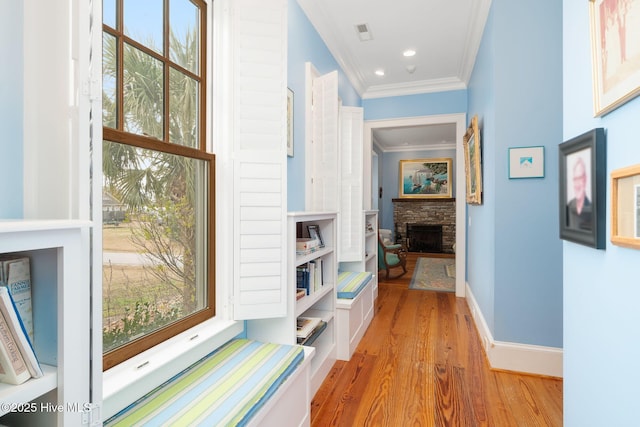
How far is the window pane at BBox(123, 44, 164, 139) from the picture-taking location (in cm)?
132

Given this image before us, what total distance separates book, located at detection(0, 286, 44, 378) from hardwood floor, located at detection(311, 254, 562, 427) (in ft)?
5.03

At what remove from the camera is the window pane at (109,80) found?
122 centimetres

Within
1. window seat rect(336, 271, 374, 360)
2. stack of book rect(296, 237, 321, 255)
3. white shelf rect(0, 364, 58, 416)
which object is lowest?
window seat rect(336, 271, 374, 360)

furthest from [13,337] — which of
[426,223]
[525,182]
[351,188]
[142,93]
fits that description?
[426,223]

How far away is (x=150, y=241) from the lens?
1.45 m

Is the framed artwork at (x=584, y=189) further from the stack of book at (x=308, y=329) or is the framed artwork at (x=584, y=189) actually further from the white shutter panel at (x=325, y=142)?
the white shutter panel at (x=325, y=142)

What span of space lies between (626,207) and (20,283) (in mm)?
1515

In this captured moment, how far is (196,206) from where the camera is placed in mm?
1698

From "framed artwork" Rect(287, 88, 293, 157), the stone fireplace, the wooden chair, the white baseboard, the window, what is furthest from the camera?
the stone fireplace

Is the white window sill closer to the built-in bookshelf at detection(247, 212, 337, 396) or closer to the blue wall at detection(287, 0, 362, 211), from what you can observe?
the built-in bookshelf at detection(247, 212, 337, 396)

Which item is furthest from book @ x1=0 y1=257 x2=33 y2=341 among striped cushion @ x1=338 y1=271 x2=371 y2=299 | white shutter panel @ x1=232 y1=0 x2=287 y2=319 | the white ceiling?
the white ceiling

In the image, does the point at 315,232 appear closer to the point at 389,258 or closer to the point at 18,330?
the point at 18,330

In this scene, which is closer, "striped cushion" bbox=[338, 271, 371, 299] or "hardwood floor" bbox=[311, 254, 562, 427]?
"hardwood floor" bbox=[311, 254, 562, 427]

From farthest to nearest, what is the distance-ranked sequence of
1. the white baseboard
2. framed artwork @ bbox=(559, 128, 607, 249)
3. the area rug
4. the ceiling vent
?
the area rug < the ceiling vent < the white baseboard < framed artwork @ bbox=(559, 128, 607, 249)
